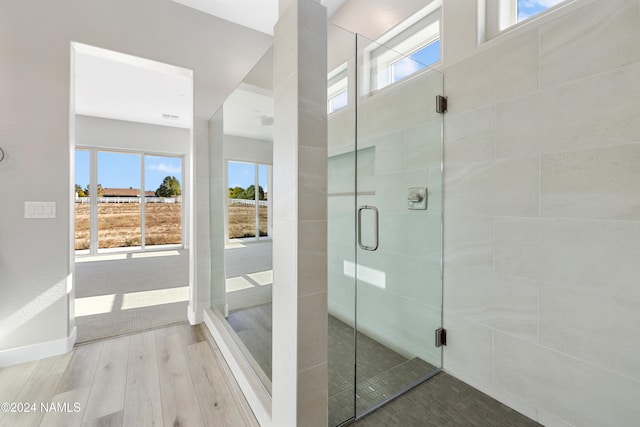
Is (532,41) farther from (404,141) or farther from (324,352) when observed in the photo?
(324,352)

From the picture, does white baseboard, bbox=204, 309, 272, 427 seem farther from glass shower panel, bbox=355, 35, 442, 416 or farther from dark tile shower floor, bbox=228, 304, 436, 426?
glass shower panel, bbox=355, 35, 442, 416

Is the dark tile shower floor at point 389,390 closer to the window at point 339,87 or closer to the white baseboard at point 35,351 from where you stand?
the window at point 339,87

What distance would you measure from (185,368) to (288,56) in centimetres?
205

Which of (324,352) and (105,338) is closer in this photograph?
(324,352)

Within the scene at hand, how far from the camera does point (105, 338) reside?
2.31 meters

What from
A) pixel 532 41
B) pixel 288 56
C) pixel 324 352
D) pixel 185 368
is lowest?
pixel 185 368

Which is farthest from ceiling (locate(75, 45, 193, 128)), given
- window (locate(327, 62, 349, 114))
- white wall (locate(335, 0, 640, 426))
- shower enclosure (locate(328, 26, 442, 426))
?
white wall (locate(335, 0, 640, 426))

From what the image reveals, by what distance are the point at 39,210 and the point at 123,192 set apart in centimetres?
493

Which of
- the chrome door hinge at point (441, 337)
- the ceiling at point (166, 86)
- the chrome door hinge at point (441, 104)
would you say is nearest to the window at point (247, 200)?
the ceiling at point (166, 86)

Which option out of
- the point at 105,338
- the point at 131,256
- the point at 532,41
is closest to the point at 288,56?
the point at 532,41

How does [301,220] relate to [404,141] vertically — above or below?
below

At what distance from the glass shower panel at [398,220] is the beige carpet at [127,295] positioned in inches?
77.0

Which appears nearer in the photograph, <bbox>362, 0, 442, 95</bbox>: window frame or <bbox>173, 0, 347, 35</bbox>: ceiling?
<bbox>362, 0, 442, 95</bbox>: window frame

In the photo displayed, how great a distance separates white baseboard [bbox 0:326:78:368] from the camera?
6.28 feet
